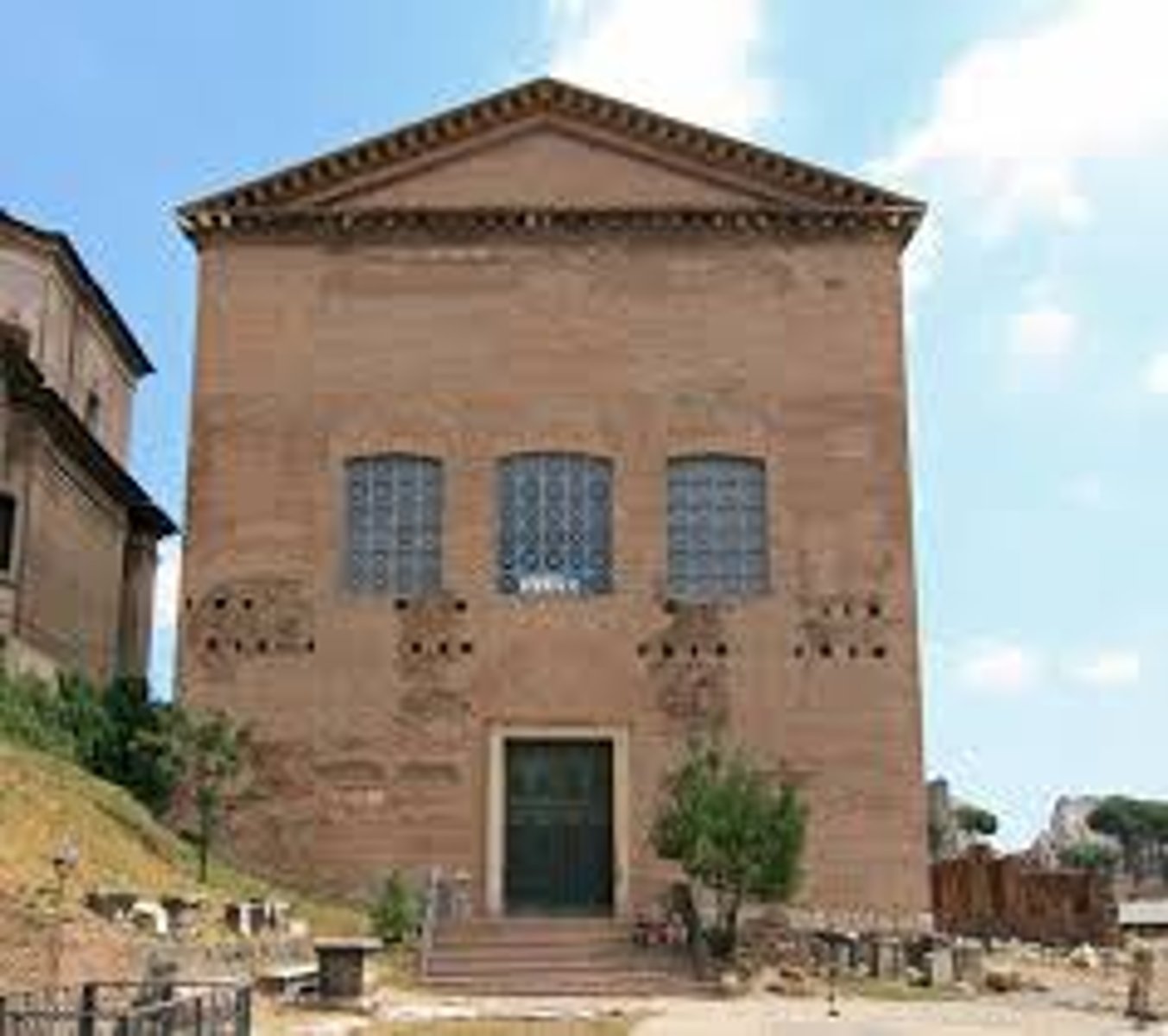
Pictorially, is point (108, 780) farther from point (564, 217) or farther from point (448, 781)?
point (564, 217)

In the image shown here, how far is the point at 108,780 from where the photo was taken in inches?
1221

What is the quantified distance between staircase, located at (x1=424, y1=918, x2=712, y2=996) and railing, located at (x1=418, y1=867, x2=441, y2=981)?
0.30 ft

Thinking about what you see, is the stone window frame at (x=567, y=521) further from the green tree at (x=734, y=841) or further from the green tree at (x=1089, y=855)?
the green tree at (x=1089, y=855)

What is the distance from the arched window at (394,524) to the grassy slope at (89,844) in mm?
5255

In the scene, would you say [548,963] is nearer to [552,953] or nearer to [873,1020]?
[552,953]

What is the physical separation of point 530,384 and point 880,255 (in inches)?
253

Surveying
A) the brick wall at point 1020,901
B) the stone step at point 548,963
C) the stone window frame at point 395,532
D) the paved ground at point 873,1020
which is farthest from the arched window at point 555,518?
the brick wall at point 1020,901

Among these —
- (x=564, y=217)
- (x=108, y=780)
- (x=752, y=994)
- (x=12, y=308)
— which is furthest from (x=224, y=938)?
(x=12, y=308)

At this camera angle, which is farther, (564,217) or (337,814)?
(564,217)

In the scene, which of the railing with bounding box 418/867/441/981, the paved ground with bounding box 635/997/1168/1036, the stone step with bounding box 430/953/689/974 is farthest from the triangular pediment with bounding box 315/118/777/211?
the paved ground with bounding box 635/997/1168/1036

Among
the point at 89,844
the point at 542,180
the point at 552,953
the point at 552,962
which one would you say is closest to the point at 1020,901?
the point at 552,953

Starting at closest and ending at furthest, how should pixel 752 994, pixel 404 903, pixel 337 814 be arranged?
1. pixel 752 994
2. pixel 404 903
3. pixel 337 814

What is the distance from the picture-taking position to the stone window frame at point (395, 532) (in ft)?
103

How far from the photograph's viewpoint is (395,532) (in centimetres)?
3153
